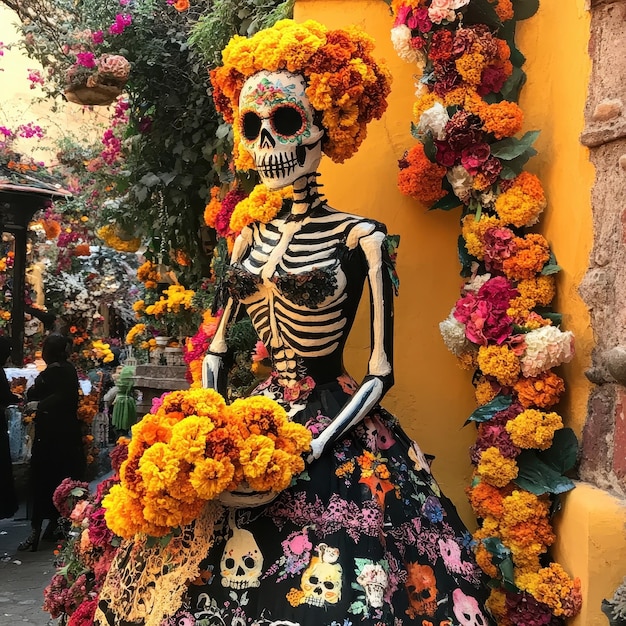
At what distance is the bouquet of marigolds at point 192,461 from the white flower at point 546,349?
85 cm

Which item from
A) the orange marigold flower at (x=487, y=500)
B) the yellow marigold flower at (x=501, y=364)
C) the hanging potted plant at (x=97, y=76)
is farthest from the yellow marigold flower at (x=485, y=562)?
the hanging potted plant at (x=97, y=76)

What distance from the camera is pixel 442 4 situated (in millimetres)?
2377

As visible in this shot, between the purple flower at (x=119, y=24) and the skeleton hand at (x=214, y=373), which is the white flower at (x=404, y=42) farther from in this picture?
the purple flower at (x=119, y=24)

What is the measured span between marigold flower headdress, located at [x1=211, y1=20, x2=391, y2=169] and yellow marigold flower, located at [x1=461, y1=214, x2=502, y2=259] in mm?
541

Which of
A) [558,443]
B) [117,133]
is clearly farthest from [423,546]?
[117,133]

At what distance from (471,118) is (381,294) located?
0.78 metres

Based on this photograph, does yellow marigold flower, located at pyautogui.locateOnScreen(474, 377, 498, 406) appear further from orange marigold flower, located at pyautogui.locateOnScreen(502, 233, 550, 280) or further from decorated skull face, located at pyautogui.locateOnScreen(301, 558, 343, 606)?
decorated skull face, located at pyautogui.locateOnScreen(301, 558, 343, 606)

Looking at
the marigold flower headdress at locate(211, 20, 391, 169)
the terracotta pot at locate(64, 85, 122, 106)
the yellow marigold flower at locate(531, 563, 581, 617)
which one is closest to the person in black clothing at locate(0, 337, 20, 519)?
the terracotta pot at locate(64, 85, 122, 106)

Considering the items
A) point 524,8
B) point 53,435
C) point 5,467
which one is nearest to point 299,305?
point 524,8

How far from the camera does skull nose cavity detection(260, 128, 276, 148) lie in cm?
204

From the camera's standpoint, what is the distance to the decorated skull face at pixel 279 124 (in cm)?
203

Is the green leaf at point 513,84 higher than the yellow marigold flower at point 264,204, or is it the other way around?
the green leaf at point 513,84

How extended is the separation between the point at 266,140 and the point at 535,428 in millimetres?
1217

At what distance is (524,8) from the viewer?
249cm
